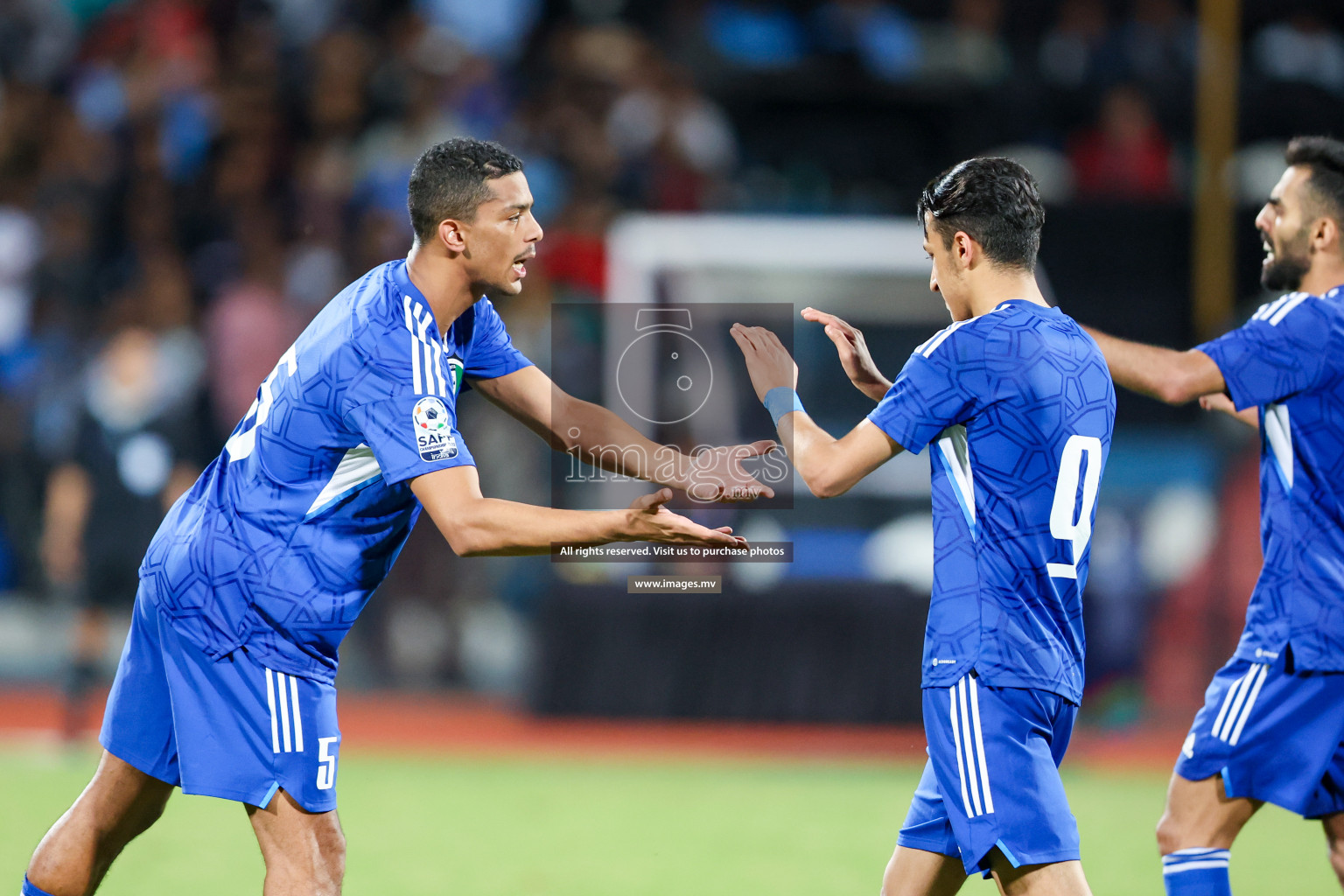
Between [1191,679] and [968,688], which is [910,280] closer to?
[1191,679]

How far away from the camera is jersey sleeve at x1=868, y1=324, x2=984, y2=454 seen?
3398mm

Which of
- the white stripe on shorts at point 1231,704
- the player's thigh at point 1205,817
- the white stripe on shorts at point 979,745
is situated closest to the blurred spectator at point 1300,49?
the white stripe on shorts at point 1231,704

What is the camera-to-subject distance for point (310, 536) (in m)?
3.69

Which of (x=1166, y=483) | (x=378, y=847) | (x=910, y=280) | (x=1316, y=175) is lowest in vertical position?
(x=378, y=847)

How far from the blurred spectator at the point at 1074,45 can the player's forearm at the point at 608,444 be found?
9.83 metres

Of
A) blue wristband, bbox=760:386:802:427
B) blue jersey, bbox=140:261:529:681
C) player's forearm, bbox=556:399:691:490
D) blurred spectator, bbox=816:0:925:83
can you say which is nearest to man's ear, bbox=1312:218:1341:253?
blue wristband, bbox=760:386:802:427

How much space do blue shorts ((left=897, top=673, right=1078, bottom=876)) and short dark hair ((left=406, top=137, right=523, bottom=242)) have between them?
1.73 m

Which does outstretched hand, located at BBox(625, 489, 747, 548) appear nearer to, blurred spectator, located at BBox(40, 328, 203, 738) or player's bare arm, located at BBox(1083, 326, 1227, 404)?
player's bare arm, located at BBox(1083, 326, 1227, 404)

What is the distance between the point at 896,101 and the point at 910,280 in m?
3.19

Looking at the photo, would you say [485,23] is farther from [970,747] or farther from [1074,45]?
[970,747]

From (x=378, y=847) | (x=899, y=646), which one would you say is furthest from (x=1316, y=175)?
(x=899, y=646)

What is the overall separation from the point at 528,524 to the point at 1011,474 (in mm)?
1145

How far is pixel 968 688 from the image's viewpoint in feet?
11.1

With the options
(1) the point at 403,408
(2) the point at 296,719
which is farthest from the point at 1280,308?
(2) the point at 296,719
